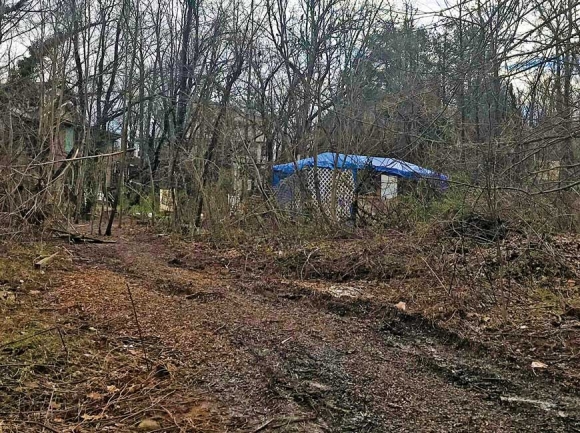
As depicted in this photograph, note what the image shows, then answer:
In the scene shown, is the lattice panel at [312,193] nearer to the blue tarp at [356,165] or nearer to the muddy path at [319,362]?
the blue tarp at [356,165]

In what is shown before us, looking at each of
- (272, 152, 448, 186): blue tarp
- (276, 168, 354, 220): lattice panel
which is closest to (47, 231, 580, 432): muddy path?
(276, 168, 354, 220): lattice panel

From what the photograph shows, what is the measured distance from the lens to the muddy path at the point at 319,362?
2811mm

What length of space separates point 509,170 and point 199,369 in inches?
142

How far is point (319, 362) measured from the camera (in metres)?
3.66

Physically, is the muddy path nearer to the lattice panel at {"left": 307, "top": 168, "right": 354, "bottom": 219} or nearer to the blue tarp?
the lattice panel at {"left": 307, "top": 168, "right": 354, "bottom": 219}

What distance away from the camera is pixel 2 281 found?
5477 millimetres

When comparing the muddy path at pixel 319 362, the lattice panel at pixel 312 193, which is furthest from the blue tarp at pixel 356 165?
the muddy path at pixel 319 362

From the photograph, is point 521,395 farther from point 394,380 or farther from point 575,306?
point 575,306

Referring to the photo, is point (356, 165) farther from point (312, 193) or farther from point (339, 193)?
point (312, 193)

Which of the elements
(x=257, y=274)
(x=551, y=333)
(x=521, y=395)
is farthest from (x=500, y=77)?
(x=257, y=274)

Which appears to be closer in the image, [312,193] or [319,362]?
[319,362]

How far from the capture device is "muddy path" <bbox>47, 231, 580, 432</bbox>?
281cm

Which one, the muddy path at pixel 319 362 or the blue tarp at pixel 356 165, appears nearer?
the muddy path at pixel 319 362

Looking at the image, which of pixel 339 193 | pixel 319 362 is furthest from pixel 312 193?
pixel 319 362
